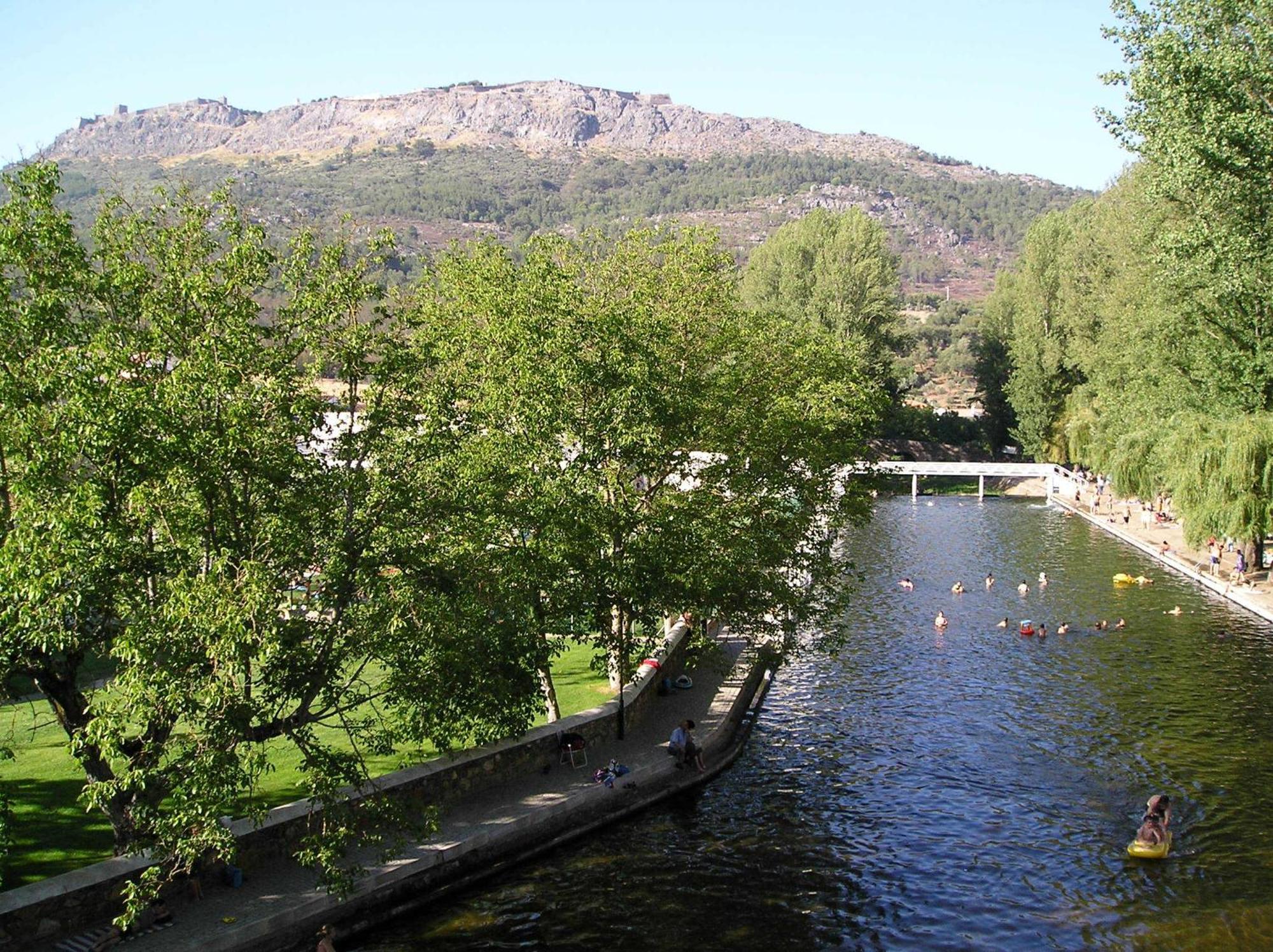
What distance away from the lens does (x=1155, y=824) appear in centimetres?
2016

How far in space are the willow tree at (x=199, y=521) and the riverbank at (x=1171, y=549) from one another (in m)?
33.5

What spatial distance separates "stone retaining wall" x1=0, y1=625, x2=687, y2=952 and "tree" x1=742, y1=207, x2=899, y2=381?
62690 mm

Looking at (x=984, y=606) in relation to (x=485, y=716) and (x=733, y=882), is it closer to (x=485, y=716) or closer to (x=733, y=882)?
(x=733, y=882)

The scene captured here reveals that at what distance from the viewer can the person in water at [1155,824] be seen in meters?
19.9

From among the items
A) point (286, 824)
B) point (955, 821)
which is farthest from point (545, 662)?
point (955, 821)

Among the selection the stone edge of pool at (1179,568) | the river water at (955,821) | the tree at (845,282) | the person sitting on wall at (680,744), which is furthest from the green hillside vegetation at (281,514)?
the tree at (845,282)

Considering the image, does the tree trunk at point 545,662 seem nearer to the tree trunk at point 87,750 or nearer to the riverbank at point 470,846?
the riverbank at point 470,846

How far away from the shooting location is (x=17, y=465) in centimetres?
1399

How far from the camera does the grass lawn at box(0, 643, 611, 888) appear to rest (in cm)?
1675


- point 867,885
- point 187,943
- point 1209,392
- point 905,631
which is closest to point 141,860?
point 187,943

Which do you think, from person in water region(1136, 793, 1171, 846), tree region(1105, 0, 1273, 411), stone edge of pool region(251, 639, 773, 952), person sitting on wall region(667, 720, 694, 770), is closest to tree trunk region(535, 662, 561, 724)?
person sitting on wall region(667, 720, 694, 770)

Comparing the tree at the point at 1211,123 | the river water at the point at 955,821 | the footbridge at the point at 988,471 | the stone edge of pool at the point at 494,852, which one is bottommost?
the river water at the point at 955,821

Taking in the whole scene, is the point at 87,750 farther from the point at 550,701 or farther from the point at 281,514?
the point at 550,701

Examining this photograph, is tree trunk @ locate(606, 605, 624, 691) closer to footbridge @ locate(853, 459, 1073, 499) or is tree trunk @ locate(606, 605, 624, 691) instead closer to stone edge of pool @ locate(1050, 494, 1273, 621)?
stone edge of pool @ locate(1050, 494, 1273, 621)
